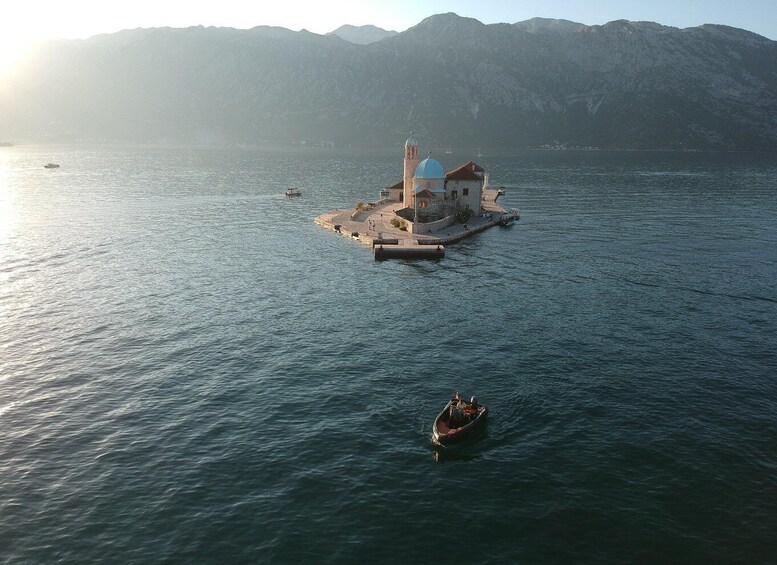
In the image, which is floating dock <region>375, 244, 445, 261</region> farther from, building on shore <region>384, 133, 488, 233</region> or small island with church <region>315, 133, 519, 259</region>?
building on shore <region>384, 133, 488, 233</region>

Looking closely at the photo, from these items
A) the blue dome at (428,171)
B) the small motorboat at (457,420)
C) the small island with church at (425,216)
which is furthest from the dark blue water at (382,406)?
the blue dome at (428,171)

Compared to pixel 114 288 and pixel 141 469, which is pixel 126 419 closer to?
pixel 141 469

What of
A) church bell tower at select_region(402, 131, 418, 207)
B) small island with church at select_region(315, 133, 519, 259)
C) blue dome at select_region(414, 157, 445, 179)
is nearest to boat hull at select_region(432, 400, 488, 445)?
small island with church at select_region(315, 133, 519, 259)

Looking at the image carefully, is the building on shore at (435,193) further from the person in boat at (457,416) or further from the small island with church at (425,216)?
the person in boat at (457,416)

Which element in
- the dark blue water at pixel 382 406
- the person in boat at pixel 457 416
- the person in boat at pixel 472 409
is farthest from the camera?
the person in boat at pixel 472 409

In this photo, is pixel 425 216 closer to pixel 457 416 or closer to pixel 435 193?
pixel 435 193

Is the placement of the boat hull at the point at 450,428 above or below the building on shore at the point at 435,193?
below
